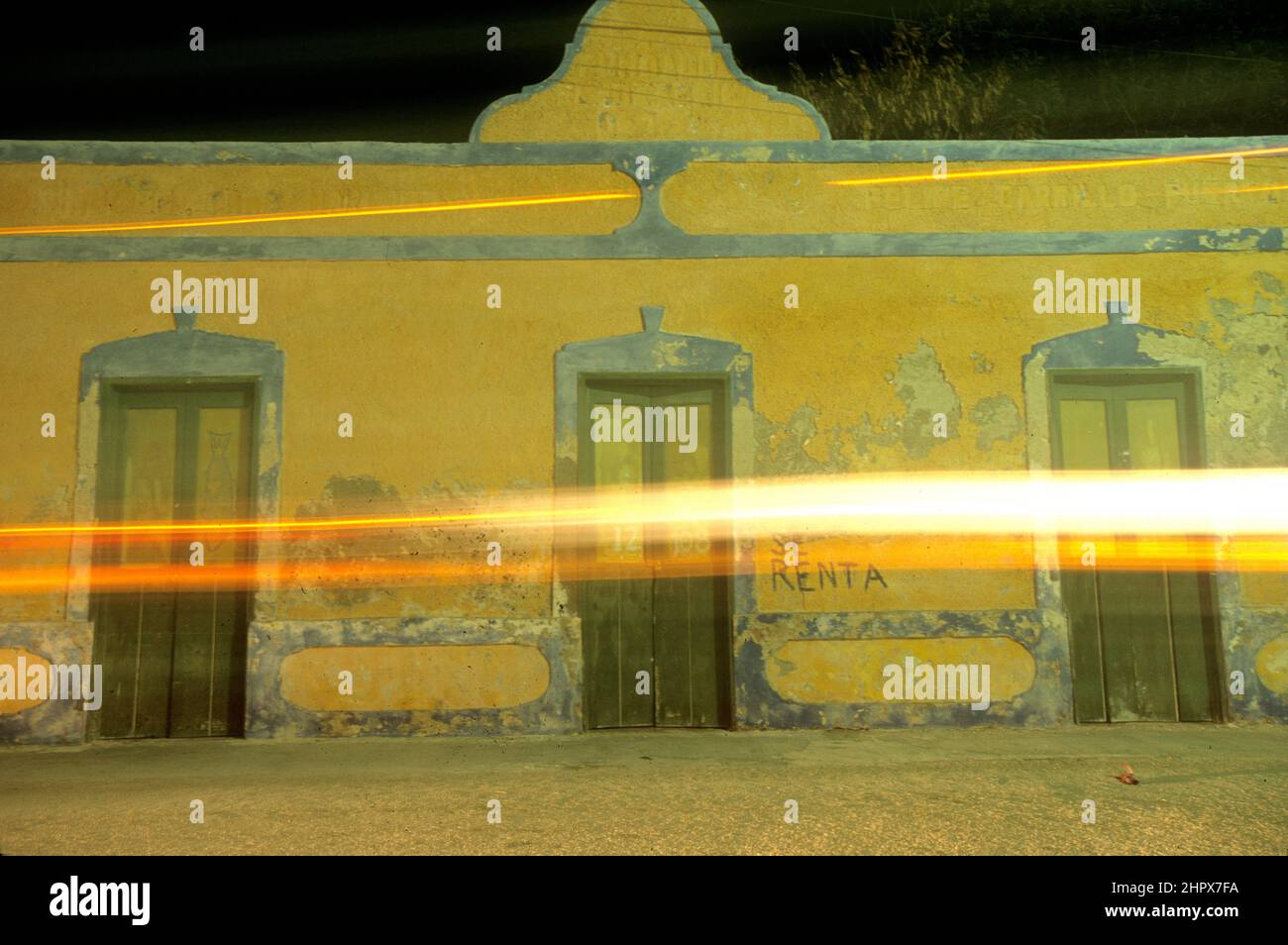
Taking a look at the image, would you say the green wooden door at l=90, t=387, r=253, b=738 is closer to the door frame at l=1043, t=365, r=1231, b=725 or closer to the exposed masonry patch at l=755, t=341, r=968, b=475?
the exposed masonry patch at l=755, t=341, r=968, b=475

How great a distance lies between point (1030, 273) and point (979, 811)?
4100 millimetres

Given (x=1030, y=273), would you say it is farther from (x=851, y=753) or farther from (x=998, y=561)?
(x=851, y=753)

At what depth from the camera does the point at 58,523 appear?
6906mm

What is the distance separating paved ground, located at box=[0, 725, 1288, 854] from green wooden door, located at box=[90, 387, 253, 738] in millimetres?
323

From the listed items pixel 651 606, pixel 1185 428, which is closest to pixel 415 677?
pixel 651 606

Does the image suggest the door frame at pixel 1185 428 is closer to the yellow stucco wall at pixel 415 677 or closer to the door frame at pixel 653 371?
the door frame at pixel 653 371

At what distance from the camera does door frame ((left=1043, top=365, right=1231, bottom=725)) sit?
693cm

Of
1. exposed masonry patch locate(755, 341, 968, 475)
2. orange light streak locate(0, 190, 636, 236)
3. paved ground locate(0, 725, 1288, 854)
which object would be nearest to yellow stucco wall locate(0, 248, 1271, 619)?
exposed masonry patch locate(755, 341, 968, 475)

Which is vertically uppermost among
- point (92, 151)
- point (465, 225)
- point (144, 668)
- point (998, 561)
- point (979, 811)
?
point (92, 151)

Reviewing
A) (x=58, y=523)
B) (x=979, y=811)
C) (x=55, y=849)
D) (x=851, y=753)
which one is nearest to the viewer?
(x=55, y=849)

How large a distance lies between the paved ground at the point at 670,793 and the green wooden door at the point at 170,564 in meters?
0.32

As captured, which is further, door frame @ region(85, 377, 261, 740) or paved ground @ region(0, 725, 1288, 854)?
door frame @ region(85, 377, 261, 740)

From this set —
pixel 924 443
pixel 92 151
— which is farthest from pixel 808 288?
pixel 92 151

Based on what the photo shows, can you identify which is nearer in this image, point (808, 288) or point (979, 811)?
point (979, 811)
